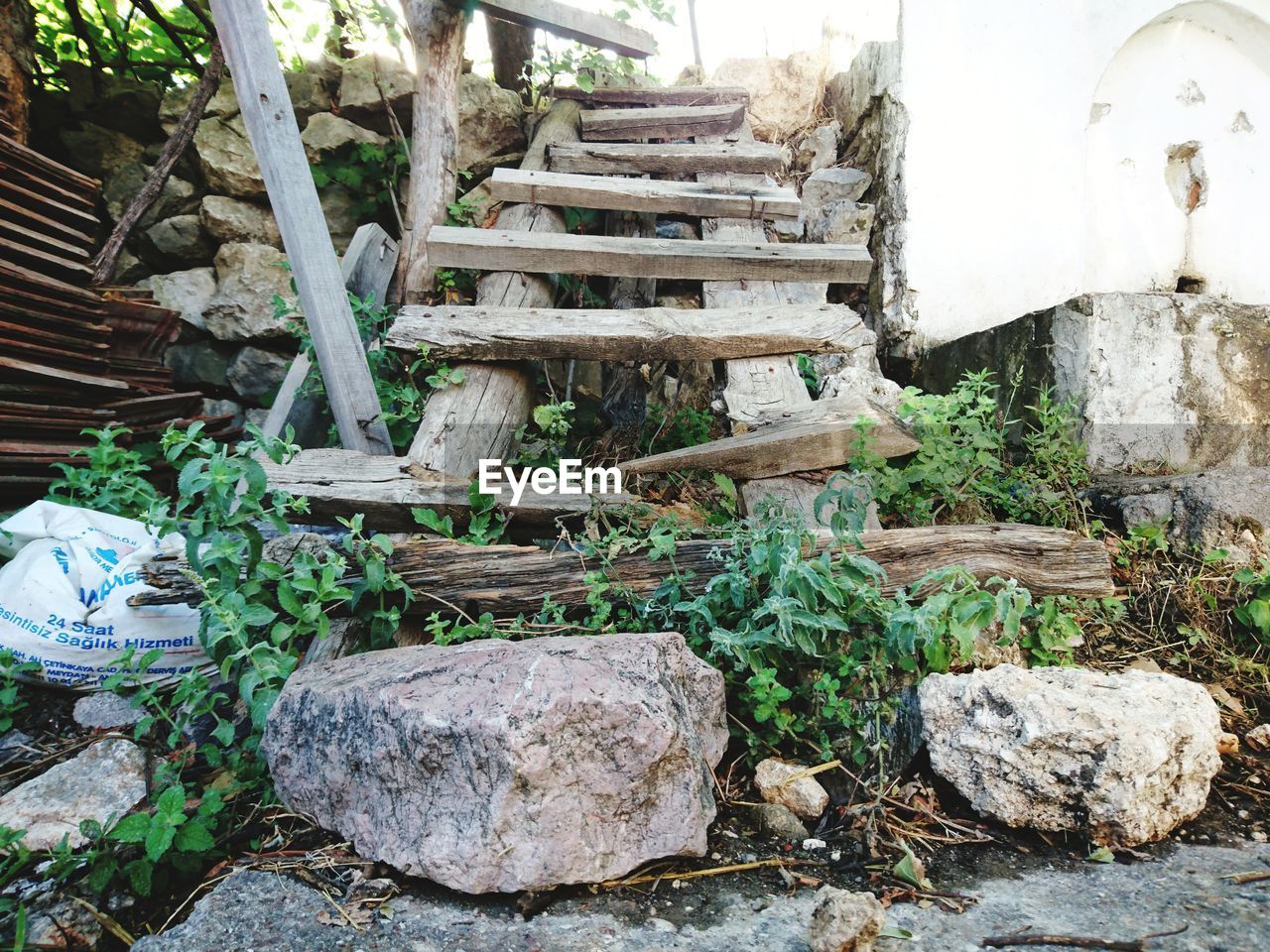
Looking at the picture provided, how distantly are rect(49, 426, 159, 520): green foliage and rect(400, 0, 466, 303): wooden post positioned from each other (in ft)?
4.77

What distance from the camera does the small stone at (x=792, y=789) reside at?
6.17 ft

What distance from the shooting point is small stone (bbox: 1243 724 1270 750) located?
215 cm

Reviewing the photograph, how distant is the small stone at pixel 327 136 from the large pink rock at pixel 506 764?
3966 mm

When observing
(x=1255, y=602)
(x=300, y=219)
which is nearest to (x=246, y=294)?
(x=300, y=219)

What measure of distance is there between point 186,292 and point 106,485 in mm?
2259

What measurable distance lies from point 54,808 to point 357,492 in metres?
1.10

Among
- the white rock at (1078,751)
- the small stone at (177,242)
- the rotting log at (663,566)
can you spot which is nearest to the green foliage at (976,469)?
the rotting log at (663,566)

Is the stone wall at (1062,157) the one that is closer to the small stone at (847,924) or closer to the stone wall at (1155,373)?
the stone wall at (1155,373)

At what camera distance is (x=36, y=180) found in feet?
11.8

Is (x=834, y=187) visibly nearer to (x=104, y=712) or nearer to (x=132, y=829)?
(x=104, y=712)

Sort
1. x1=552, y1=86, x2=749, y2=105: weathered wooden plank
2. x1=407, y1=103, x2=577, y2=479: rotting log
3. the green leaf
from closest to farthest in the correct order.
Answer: the green leaf < x1=407, y1=103, x2=577, y2=479: rotting log < x1=552, y1=86, x2=749, y2=105: weathered wooden plank

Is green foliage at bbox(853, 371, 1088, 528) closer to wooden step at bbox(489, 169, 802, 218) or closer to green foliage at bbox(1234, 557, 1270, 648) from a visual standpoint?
green foliage at bbox(1234, 557, 1270, 648)

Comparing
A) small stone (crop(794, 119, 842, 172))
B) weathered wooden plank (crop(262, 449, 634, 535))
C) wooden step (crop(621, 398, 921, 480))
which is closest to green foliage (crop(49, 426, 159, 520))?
weathered wooden plank (crop(262, 449, 634, 535))

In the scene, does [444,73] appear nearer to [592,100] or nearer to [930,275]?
[592,100]
